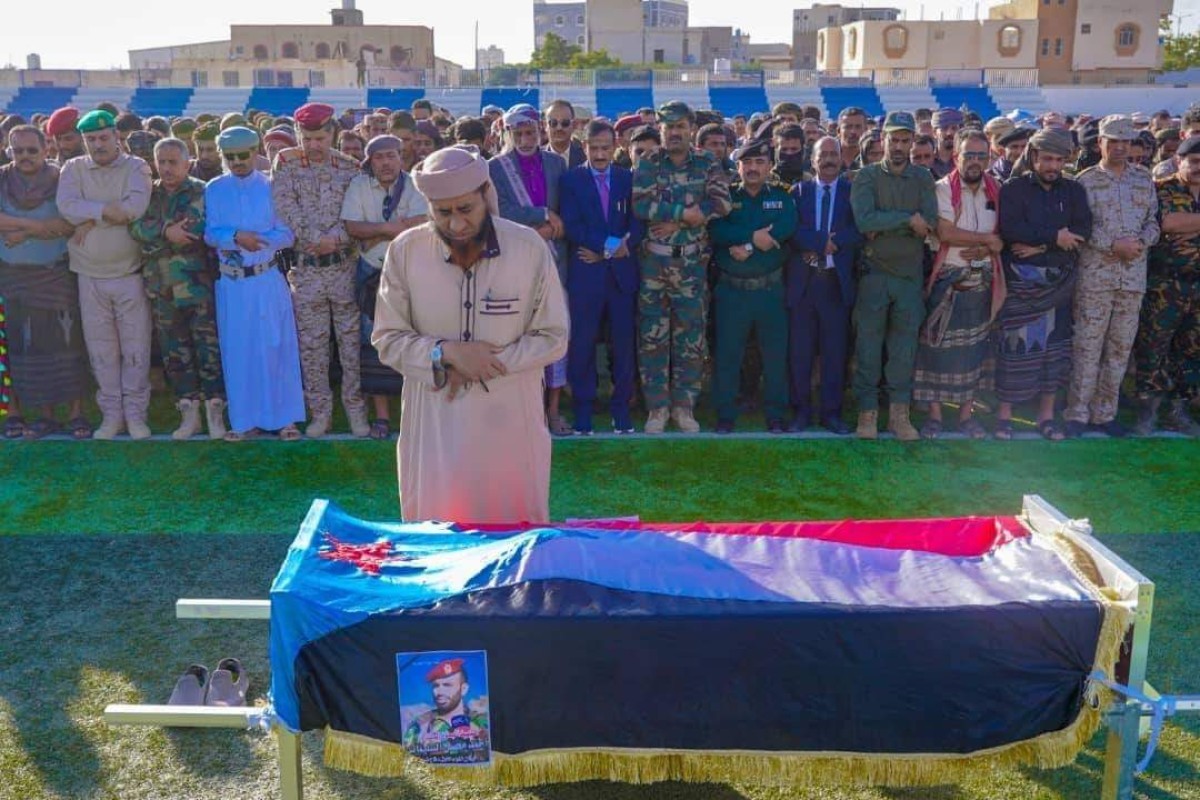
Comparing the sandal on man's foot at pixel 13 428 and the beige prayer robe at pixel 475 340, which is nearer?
the beige prayer robe at pixel 475 340

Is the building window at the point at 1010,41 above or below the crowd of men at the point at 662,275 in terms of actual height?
above

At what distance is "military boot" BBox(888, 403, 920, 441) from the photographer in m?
6.98

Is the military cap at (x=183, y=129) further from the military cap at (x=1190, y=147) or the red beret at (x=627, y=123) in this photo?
the military cap at (x=1190, y=147)

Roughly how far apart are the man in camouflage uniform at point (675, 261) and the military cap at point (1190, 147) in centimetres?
283

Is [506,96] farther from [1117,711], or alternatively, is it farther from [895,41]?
[895,41]

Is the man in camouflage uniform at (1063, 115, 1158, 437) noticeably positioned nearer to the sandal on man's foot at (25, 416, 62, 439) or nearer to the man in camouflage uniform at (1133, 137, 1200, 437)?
the man in camouflage uniform at (1133, 137, 1200, 437)

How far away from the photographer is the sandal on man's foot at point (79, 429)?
7.04 metres

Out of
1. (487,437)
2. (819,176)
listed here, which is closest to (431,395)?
(487,437)

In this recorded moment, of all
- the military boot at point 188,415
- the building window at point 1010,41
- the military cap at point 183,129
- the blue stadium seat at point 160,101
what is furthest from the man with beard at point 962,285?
the building window at point 1010,41

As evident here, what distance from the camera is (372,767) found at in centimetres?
297

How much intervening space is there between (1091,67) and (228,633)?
204 feet

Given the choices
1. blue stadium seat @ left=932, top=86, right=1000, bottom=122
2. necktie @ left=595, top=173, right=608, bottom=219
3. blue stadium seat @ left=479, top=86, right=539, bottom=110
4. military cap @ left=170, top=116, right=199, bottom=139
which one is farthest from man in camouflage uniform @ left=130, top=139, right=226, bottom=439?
blue stadium seat @ left=932, top=86, right=1000, bottom=122

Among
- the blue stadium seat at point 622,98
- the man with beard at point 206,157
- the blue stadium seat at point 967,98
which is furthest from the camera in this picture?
the blue stadium seat at point 622,98

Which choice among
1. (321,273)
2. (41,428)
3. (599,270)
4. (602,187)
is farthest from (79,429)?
(602,187)
